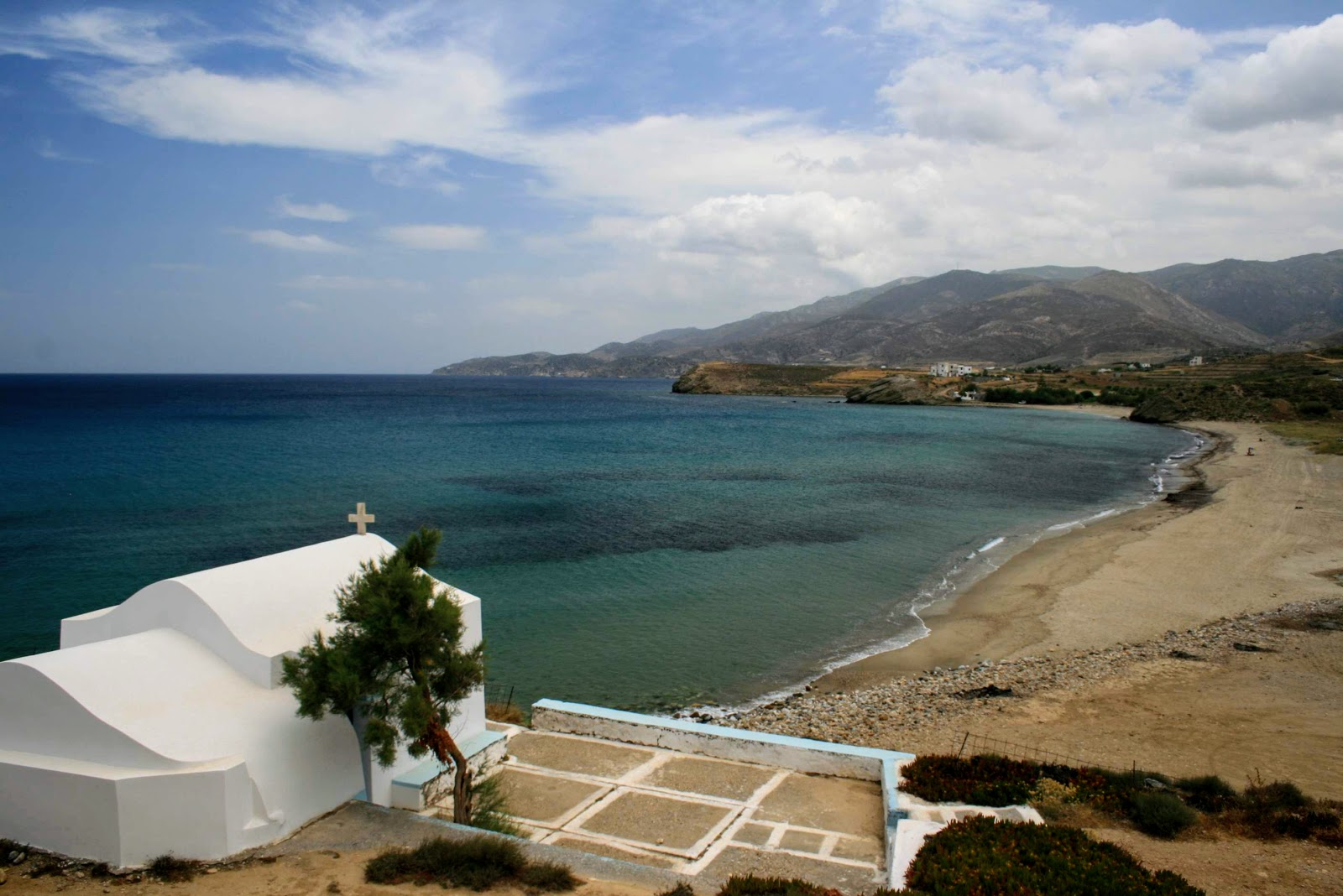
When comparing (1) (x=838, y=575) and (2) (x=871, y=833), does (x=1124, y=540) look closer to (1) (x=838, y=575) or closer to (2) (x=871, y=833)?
(1) (x=838, y=575)

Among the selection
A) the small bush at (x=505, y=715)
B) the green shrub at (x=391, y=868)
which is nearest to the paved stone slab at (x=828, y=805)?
the green shrub at (x=391, y=868)

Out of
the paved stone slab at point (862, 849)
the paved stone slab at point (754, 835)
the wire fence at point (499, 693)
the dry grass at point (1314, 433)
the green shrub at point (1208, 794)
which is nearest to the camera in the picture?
the paved stone slab at point (862, 849)

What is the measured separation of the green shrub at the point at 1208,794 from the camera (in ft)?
30.9

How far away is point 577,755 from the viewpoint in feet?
35.0

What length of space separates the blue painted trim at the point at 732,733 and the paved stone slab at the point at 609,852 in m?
2.59

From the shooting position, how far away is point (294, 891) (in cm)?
657

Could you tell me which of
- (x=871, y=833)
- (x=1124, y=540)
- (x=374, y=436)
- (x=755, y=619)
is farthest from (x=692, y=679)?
(x=374, y=436)

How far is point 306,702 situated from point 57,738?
2.04m

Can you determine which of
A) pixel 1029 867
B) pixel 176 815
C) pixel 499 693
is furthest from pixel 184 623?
pixel 499 693

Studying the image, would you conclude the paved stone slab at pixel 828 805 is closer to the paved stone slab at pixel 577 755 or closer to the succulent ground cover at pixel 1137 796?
the succulent ground cover at pixel 1137 796

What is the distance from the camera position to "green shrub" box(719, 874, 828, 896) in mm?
6672

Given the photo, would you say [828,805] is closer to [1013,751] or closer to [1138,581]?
[1013,751]

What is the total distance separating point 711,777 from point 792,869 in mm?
2318

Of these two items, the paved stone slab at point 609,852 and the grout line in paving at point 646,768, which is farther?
the grout line in paving at point 646,768
